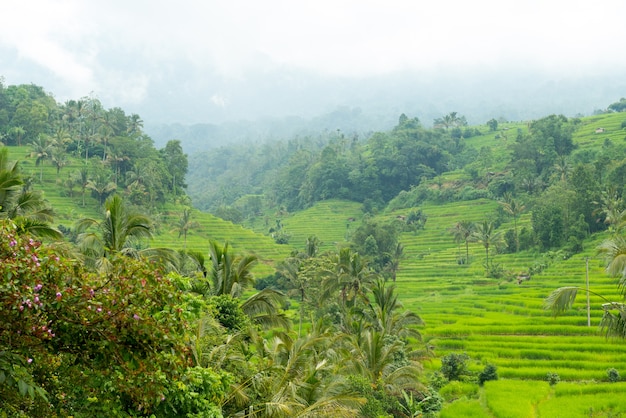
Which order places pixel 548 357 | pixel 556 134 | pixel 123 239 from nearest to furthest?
pixel 123 239
pixel 548 357
pixel 556 134

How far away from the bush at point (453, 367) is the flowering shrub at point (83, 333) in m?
21.7

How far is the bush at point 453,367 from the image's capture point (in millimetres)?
26000

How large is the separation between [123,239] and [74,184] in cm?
4942

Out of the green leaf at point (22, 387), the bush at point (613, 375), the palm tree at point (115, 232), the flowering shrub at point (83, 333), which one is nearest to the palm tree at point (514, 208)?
the bush at point (613, 375)

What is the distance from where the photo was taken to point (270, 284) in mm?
52219

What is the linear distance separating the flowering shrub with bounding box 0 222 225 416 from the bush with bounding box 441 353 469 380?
21.7 m

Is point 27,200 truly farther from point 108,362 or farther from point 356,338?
point 356,338

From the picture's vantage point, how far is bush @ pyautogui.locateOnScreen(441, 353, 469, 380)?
26000 millimetres

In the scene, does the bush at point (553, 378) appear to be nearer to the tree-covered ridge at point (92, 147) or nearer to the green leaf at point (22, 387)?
the green leaf at point (22, 387)

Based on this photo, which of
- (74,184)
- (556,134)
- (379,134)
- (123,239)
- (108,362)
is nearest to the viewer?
(108,362)

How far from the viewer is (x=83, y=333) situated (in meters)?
Result: 5.74

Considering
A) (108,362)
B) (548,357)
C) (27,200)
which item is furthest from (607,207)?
(108,362)

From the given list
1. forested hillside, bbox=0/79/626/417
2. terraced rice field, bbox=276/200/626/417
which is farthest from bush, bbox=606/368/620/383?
terraced rice field, bbox=276/200/626/417

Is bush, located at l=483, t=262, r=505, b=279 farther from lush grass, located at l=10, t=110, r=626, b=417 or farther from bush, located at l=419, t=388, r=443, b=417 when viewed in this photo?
bush, located at l=419, t=388, r=443, b=417
